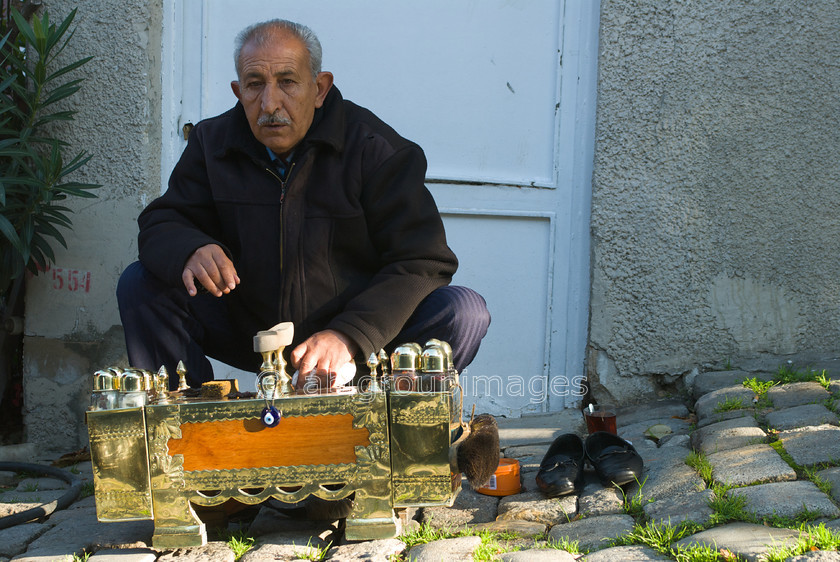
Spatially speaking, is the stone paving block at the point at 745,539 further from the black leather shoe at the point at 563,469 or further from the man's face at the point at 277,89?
the man's face at the point at 277,89

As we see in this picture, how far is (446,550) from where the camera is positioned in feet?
6.34

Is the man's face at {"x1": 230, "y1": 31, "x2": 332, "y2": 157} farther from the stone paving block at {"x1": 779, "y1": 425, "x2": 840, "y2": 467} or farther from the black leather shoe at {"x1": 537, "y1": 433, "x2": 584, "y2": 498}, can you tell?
the stone paving block at {"x1": 779, "y1": 425, "x2": 840, "y2": 467}

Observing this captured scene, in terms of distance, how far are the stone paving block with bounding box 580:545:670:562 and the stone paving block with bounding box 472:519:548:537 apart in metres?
0.27

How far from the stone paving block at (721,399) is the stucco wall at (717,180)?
0.40 metres

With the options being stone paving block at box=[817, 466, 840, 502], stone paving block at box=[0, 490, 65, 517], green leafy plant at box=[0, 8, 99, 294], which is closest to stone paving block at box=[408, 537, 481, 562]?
stone paving block at box=[817, 466, 840, 502]

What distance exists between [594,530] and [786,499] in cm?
50

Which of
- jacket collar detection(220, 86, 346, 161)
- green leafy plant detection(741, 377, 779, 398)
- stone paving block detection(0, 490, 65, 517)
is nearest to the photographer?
jacket collar detection(220, 86, 346, 161)

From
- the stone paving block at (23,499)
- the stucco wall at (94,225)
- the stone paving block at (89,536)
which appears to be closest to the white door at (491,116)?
the stucco wall at (94,225)

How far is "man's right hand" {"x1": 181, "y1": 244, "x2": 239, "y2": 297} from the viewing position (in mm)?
2232

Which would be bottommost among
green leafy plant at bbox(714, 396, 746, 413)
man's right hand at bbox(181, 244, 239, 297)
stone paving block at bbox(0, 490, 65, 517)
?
stone paving block at bbox(0, 490, 65, 517)

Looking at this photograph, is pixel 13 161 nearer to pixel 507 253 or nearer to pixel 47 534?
pixel 47 534

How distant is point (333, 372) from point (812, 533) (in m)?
1.21

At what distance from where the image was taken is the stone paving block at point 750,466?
221 cm

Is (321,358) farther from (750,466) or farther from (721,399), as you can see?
(721,399)
